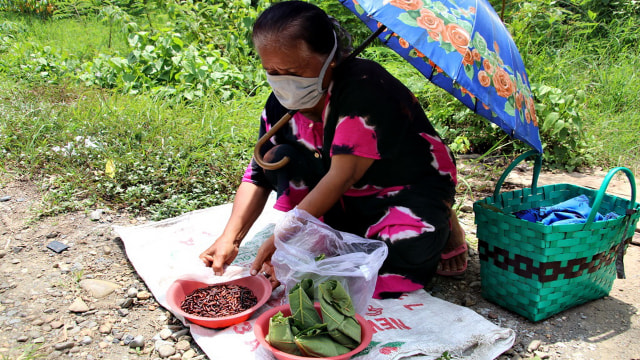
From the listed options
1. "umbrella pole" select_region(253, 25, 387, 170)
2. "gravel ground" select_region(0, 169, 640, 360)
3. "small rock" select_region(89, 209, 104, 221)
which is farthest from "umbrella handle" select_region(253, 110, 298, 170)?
"small rock" select_region(89, 209, 104, 221)

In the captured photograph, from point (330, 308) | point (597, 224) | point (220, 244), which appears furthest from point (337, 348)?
A: point (597, 224)

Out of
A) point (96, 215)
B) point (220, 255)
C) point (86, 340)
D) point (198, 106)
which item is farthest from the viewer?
point (198, 106)

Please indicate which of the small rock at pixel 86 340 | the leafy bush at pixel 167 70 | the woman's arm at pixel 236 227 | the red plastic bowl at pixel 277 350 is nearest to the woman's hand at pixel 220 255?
the woman's arm at pixel 236 227

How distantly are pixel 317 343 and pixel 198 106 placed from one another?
2.90 meters

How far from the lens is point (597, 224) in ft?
6.08

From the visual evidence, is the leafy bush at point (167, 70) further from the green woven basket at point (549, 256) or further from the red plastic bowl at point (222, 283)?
the green woven basket at point (549, 256)

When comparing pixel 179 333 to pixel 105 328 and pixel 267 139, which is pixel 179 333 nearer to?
pixel 105 328

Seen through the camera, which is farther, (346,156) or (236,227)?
(236,227)

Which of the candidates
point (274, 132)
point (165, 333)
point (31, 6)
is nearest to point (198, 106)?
point (274, 132)

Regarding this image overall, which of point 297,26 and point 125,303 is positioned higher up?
point 297,26

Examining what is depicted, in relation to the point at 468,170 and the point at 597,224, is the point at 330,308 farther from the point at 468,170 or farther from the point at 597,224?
the point at 468,170

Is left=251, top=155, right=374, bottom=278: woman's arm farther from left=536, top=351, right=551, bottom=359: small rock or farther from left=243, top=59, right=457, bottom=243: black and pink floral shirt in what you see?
left=536, top=351, right=551, bottom=359: small rock

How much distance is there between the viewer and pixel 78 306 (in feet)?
6.80

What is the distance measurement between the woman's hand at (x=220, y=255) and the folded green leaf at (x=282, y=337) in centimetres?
51
